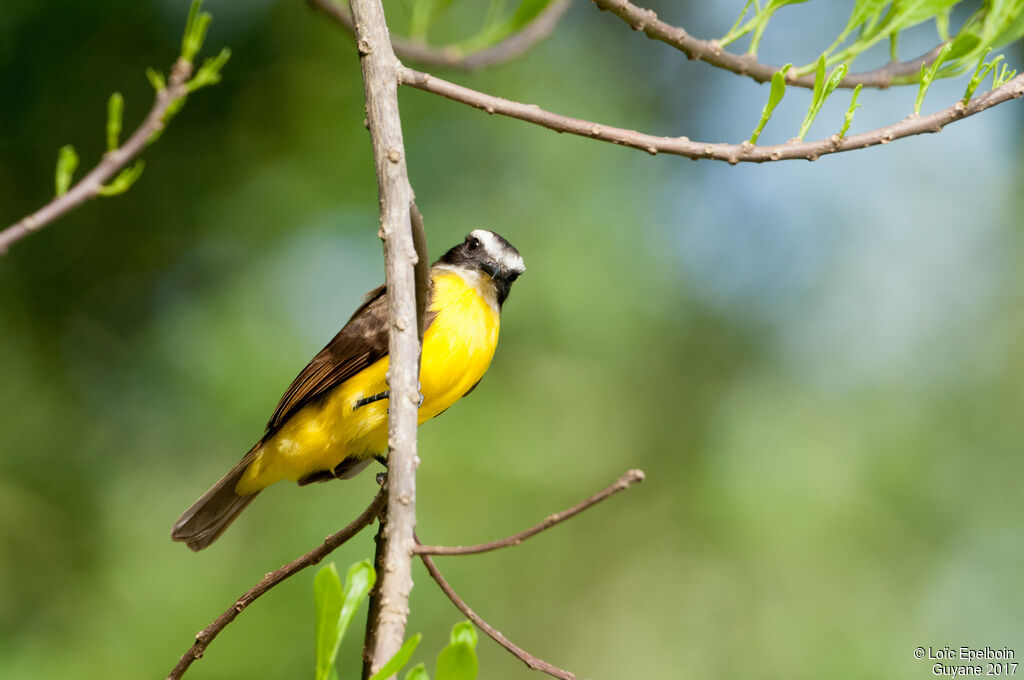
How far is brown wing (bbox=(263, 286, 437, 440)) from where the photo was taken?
12.0 ft

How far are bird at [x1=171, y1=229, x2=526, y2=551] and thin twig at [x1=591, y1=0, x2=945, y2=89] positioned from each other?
1320mm

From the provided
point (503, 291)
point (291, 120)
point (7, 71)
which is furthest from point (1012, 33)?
point (7, 71)

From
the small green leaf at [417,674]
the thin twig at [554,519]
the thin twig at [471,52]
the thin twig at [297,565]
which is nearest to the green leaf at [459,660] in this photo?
the small green leaf at [417,674]

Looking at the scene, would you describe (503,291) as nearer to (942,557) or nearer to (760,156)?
(760,156)

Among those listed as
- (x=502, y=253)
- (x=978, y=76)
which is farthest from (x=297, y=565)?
(x=502, y=253)

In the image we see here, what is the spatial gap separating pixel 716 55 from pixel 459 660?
6.04 ft

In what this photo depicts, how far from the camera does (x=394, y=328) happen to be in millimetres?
1728

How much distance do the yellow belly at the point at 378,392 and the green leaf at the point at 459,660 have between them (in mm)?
2213

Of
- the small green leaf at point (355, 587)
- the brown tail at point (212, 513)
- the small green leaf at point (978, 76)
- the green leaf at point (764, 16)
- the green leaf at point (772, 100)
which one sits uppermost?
the green leaf at point (764, 16)

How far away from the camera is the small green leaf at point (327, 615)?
1288 millimetres

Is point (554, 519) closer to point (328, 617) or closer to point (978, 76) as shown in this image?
point (328, 617)

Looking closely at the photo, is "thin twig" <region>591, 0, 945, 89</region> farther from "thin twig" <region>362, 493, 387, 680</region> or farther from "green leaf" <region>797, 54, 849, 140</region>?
"thin twig" <region>362, 493, 387, 680</region>

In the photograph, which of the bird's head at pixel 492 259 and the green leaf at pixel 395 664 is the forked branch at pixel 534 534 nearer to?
the green leaf at pixel 395 664

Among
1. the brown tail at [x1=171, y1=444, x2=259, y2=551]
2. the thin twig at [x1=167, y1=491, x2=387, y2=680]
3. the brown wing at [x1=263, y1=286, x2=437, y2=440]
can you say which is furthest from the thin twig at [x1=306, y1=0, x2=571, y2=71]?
the thin twig at [x1=167, y1=491, x2=387, y2=680]
